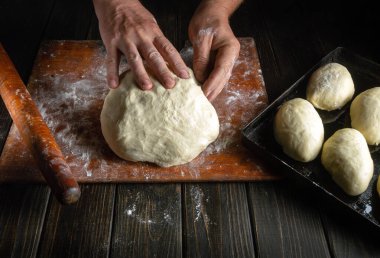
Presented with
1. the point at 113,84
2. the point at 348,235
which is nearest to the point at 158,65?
the point at 113,84

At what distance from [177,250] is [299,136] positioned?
51cm

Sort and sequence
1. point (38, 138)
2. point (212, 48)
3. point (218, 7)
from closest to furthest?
point (38, 138) → point (212, 48) → point (218, 7)

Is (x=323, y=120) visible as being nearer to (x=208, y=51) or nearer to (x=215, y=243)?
(x=208, y=51)

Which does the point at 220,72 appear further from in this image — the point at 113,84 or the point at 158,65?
the point at 113,84

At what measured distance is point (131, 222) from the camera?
1093 mm

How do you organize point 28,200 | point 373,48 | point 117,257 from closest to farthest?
point 117,257 → point 28,200 → point 373,48

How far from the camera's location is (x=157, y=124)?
117 centimetres

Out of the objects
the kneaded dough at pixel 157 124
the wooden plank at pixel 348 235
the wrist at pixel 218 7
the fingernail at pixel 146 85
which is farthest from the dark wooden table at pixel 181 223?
the wrist at pixel 218 7

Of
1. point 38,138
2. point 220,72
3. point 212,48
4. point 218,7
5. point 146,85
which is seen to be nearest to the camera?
→ point 38,138

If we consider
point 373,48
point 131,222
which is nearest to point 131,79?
point 131,222

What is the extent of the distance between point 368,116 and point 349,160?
0.23 meters

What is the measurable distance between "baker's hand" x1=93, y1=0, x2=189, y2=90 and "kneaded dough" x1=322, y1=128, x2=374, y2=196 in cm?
51

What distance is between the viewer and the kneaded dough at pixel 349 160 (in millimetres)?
1114

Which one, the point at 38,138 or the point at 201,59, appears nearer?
the point at 38,138
